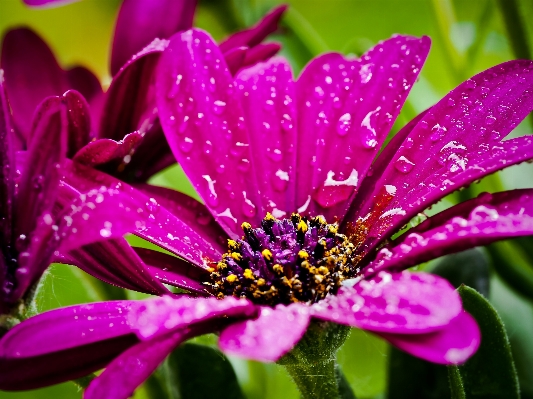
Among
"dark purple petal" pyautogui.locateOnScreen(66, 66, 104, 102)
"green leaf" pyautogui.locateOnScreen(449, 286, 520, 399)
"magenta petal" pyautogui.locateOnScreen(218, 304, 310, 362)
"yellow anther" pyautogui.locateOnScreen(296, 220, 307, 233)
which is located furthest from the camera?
"dark purple petal" pyautogui.locateOnScreen(66, 66, 104, 102)

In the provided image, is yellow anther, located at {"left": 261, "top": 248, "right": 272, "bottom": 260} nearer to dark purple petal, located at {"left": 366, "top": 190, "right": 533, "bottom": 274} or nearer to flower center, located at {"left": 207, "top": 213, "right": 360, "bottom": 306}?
flower center, located at {"left": 207, "top": 213, "right": 360, "bottom": 306}

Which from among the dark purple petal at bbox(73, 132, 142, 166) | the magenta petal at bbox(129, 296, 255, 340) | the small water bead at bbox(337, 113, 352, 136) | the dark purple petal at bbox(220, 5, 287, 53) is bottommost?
the small water bead at bbox(337, 113, 352, 136)

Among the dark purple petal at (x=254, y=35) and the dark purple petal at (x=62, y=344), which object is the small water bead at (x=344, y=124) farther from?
the dark purple petal at (x=62, y=344)

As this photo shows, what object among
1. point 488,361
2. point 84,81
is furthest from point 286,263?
point 84,81

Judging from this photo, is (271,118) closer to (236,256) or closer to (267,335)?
(236,256)

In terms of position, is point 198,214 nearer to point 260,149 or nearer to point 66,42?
point 260,149

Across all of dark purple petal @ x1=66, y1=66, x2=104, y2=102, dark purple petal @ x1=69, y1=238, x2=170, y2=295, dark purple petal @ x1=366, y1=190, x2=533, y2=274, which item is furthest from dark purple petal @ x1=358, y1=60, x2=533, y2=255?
dark purple petal @ x1=66, y1=66, x2=104, y2=102
